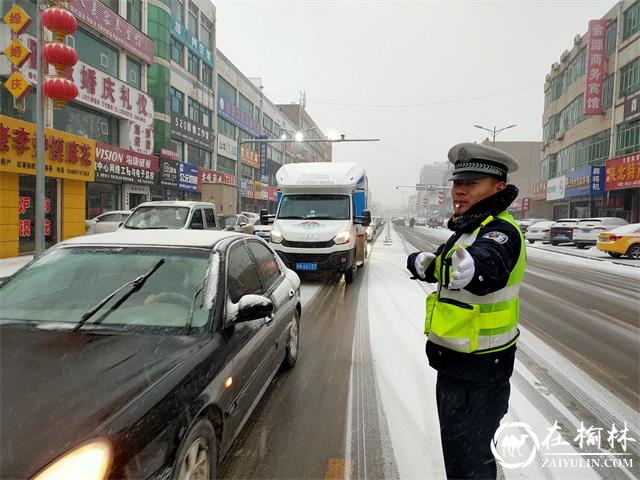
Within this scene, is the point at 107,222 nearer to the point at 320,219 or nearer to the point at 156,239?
the point at 320,219

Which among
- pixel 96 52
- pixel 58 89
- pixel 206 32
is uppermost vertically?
pixel 206 32

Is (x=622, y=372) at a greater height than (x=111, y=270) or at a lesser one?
lesser

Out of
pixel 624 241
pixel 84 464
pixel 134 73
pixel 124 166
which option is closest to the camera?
pixel 84 464

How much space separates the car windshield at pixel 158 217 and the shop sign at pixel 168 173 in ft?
45.0

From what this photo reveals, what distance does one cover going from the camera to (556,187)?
3962 centimetres

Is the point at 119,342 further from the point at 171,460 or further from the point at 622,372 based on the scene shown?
the point at 622,372

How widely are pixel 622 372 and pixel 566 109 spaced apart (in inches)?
1692

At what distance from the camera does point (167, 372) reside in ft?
6.42

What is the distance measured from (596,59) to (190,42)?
97.2 ft

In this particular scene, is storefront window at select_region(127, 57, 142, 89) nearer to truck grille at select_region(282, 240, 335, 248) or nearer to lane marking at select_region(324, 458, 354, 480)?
truck grille at select_region(282, 240, 335, 248)

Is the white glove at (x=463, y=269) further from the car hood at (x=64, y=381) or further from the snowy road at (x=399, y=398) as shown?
the snowy road at (x=399, y=398)

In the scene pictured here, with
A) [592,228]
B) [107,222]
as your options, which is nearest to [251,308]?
[107,222]

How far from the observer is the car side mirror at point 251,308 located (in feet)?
8.61

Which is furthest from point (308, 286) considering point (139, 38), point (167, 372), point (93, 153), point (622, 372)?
point (139, 38)
